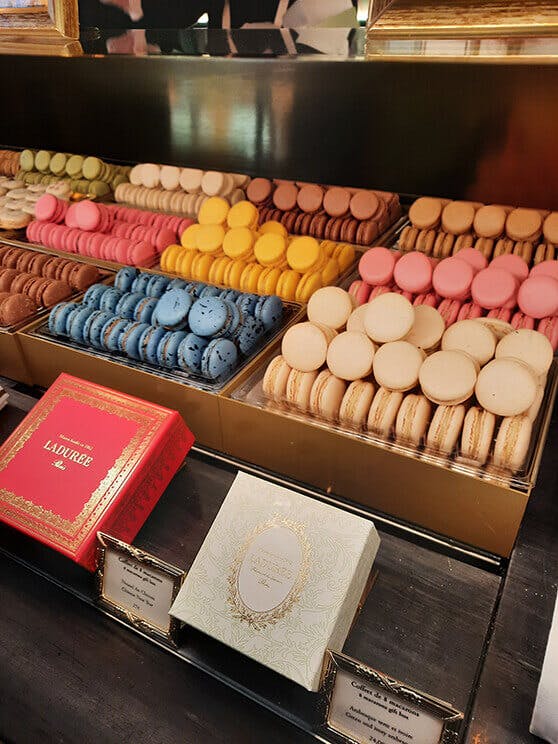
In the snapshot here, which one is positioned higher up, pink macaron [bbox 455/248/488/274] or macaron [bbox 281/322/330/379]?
pink macaron [bbox 455/248/488/274]

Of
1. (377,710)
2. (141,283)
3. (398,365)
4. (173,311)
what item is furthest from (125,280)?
(377,710)

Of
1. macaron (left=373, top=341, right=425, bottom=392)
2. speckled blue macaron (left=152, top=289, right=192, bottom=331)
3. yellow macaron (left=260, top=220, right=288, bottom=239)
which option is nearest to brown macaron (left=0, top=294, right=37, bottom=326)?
speckled blue macaron (left=152, top=289, right=192, bottom=331)

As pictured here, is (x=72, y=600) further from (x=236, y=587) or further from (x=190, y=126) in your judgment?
(x=190, y=126)

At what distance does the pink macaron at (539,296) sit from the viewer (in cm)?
134

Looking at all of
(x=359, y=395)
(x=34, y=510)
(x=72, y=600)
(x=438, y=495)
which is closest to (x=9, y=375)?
(x=34, y=510)

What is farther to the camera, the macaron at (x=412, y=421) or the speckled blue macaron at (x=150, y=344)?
the speckled blue macaron at (x=150, y=344)

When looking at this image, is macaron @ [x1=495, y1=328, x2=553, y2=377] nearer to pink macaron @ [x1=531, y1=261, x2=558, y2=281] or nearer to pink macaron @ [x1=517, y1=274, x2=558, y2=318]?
pink macaron @ [x1=517, y1=274, x2=558, y2=318]

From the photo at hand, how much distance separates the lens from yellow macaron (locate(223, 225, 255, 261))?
68.7 inches

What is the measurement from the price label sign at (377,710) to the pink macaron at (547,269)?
1062mm

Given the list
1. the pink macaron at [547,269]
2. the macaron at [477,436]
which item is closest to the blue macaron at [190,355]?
the macaron at [477,436]

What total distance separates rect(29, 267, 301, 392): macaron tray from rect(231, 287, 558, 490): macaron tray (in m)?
0.12

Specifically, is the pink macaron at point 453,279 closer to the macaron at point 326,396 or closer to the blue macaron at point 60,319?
the macaron at point 326,396

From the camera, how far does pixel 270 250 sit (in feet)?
5.58

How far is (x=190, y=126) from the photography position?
223 cm
